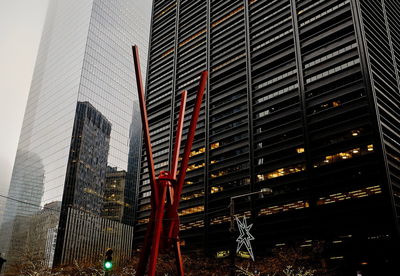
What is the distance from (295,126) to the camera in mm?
80938

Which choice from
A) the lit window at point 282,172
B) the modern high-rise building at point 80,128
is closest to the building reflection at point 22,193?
the modern high-rise building at point 80,128

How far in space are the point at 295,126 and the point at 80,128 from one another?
197ft

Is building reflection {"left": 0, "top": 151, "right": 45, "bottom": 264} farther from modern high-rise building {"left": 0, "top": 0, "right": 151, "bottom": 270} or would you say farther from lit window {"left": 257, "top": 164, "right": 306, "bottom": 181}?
lit window {"left": 257, "top": 164, "right": 306, "bottom": 181}

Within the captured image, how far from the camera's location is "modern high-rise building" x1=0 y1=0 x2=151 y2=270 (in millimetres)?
108562

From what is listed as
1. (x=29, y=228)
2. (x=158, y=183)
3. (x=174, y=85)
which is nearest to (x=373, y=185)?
(x=158, y=183)

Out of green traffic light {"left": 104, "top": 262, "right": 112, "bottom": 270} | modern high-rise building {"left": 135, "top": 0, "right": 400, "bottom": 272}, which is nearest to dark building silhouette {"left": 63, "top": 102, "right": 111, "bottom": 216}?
modern high-rise building {"left": 135, "top": 0, "right": 400, "bottom": 272}

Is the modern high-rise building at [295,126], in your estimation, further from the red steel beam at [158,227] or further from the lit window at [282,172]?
the red steel beam at [158,227]

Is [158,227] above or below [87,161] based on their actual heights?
below

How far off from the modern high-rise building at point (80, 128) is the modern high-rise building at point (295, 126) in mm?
12240

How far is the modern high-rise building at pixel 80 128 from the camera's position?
109 metres

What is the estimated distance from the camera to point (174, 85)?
118250 millimetres

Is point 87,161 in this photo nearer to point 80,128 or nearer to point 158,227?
point 80,128

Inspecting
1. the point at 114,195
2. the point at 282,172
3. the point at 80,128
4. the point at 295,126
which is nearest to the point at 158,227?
the point at 282,172

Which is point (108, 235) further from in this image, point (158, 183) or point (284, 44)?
point (158, 183)
